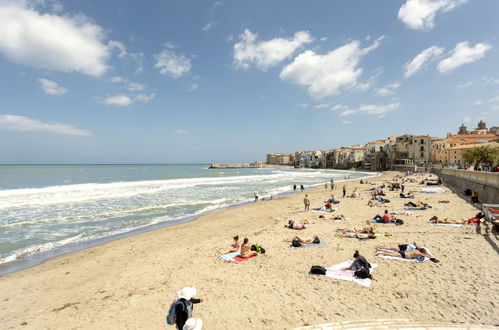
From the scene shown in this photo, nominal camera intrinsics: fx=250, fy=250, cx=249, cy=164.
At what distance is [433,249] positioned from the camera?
7801 mm

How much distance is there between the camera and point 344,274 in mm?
6289

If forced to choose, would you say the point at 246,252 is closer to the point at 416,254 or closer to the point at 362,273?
the point at 362,273

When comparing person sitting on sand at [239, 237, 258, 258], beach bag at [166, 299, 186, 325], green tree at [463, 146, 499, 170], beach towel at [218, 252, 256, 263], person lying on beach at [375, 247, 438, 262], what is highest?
green tree at [463, 146, 499, 170]

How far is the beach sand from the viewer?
188 inches

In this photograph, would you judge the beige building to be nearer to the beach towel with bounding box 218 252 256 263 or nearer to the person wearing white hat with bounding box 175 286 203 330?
the beach towel with bounding box 218 252 256 263

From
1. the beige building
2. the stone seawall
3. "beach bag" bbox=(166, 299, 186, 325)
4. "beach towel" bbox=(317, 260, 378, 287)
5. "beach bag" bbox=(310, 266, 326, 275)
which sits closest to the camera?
"beach bag" bbox=(166, 299, 186, 325)

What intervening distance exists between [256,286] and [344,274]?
224 centimetres

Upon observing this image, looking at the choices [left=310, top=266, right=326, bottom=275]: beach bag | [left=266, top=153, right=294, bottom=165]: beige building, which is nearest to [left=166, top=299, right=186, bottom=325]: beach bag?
[left=310, top=266, right=326, bottom=275]: beach bag

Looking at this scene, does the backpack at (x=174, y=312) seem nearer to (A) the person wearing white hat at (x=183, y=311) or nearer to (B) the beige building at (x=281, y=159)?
(A) the person wearing white hat at (x=183, y=311)

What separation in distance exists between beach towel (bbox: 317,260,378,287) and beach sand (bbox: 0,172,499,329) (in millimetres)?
176

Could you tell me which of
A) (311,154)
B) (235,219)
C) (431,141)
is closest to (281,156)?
(311,154)

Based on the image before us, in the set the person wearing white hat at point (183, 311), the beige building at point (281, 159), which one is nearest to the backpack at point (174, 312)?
the person wearing white hat at point (183, 311)

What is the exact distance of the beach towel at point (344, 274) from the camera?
19.2 feet

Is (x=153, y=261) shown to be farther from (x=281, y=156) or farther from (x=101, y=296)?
(x=281, y=156)
